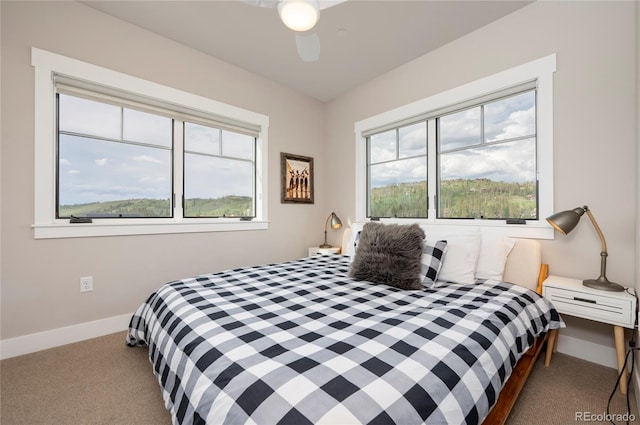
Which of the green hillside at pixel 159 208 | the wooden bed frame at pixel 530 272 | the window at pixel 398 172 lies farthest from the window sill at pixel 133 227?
the wooden bed frame at pixel 530 272

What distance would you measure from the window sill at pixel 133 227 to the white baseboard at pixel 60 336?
0.75 m

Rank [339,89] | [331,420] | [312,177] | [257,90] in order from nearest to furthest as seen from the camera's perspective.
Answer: [331,420] < [257,90] < [339,89] < [312,177]

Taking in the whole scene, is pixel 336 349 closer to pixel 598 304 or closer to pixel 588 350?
pixel 598 304

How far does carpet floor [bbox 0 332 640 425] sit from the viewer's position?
1478mm

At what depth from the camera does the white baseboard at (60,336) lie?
206cm

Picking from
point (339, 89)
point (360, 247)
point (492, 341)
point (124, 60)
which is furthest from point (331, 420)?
point (339, 89)

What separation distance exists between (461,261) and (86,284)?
3.06 metres

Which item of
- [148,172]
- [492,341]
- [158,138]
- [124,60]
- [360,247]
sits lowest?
[492,341]

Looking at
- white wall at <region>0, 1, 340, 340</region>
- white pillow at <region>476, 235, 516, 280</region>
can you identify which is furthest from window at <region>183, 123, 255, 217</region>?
white pillow at <region>476, 235, 516, 280</region>

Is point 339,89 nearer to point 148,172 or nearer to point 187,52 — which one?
point 187,52

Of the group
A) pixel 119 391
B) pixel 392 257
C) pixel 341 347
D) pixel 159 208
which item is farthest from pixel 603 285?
pixel 159 208

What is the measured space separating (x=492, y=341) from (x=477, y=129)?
84.3 inches

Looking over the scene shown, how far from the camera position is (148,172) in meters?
2.78

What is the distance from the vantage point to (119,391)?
168 centimetres
